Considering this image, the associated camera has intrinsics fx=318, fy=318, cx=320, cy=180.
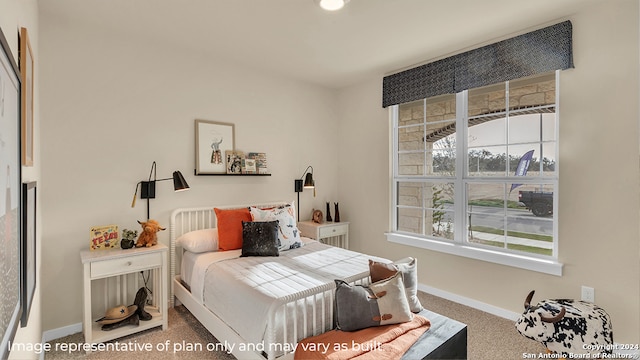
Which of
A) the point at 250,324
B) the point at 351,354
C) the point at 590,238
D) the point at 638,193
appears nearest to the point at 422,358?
the point at 351,354

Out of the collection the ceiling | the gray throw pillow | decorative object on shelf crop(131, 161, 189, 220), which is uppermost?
the ceiling

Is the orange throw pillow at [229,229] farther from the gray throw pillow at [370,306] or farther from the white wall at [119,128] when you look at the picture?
the gray throw pillow at [370,306]

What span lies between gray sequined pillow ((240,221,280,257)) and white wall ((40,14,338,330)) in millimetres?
739

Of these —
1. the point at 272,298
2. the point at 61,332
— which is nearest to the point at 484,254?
the point at 272,298

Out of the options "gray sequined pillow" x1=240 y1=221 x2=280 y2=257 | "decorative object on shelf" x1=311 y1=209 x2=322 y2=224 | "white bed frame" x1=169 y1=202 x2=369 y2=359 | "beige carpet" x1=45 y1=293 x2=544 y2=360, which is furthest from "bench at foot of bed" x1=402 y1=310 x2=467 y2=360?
"decorative object on shelf" x1=311 y1=209 x2=322 y2=224

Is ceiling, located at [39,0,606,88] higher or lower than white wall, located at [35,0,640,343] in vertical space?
higher

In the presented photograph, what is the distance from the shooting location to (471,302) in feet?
10.2

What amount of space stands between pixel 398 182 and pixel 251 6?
8.30 ft

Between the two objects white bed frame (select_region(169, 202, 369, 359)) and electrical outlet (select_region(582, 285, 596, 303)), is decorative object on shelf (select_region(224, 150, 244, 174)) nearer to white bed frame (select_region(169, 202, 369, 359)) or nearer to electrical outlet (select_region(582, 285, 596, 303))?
white bed frame (select_region(169, 202, 369, 359))

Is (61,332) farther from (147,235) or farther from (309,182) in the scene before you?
(309,182)

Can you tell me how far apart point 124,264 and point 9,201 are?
1.77 meters

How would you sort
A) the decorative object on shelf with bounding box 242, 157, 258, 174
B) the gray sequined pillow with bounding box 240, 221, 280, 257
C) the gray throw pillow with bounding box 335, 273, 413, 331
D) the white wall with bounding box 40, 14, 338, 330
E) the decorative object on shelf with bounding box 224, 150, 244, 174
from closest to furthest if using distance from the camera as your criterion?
the gray throw pillow with bounding box 335, 273, 413, 331 < the white wall with bounding box 40, 14, 338, 330 < the gray sequined pillow with bounding box 240, 221, 280, 257 < the decorative object on shelf with bounding box 224, 150, 244, 174 < the decorative object on shelf with bounding box 242, 157, 258, 174

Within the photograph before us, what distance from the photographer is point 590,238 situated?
8.07ft

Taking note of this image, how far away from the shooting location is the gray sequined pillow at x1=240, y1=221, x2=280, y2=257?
282 centimetres
